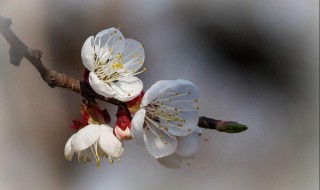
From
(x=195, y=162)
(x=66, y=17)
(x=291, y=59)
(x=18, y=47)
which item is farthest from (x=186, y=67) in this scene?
(x=18, y=47)

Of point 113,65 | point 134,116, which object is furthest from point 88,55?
point 134,116

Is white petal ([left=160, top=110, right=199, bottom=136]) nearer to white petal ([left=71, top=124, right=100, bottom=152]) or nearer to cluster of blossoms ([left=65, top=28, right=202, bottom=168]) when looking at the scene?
cluster of blossoms ([left=65, top=28, right=202, bottom=168])

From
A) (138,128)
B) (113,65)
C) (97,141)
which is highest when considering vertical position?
(113,65)

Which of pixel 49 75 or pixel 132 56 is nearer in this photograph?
pixel 49 75

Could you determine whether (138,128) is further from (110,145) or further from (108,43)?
(108,43)

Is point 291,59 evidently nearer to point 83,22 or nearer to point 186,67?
point 186,67

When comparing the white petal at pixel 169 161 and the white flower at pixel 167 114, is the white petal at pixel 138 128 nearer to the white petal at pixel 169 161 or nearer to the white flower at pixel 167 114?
the white flower at pixel 167 114
